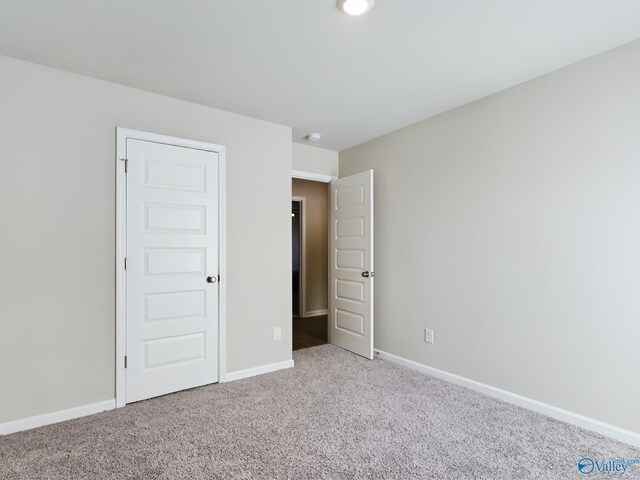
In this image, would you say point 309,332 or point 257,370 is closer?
point 257,370

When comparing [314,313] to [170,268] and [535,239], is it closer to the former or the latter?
[170,268]

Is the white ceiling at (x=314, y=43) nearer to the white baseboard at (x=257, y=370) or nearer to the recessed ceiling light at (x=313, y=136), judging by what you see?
the recessed ceiling light at (x=313, y=136)

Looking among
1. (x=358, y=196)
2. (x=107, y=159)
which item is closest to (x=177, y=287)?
(x=107, y=159)

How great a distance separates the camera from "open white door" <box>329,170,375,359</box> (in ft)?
12.0

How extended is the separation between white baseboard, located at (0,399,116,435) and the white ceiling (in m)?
2.39

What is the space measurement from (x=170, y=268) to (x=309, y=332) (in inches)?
101

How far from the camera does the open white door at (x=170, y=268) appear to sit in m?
2.62

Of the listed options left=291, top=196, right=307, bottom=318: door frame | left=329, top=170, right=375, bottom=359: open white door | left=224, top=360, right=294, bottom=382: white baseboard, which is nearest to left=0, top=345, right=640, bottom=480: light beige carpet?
left=224, top=360, right=294, bottom=382: white baseboard

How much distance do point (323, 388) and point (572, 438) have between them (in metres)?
1.73

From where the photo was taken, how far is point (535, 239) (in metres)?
2.50

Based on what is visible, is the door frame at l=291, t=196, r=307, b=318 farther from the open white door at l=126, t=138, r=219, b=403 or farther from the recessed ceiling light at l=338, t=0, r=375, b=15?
the recessed ceiling light at l=338, t=0, r=375, b=15

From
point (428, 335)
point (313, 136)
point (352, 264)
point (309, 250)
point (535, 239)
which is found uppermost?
point (313, 136)

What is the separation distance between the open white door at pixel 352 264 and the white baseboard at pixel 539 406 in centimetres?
66

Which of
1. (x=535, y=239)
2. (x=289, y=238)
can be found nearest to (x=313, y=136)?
(x=289, y=238)
